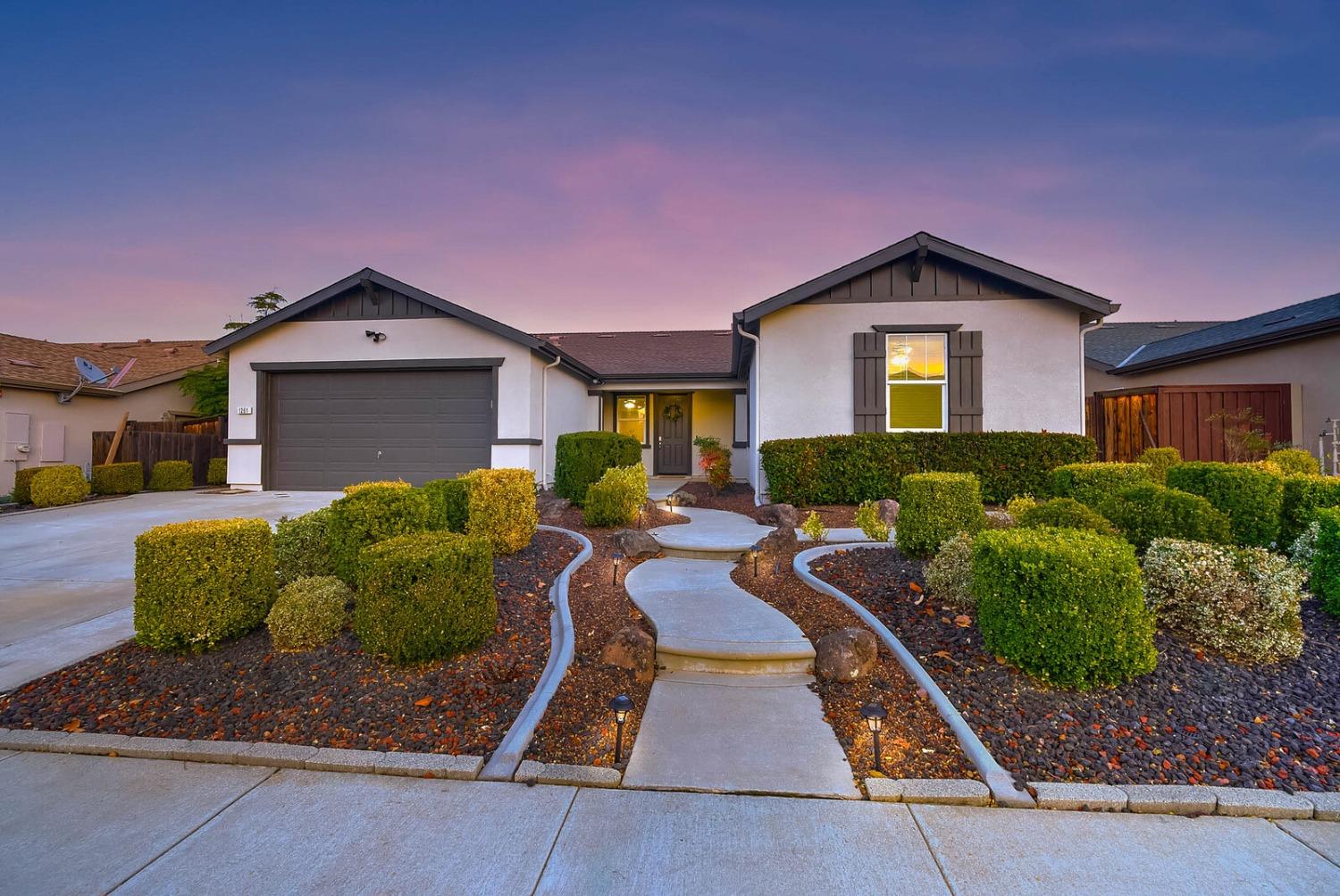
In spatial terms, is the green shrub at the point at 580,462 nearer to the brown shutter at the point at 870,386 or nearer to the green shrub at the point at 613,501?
the green shrub at the point at 613,501

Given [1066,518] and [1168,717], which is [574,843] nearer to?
[1168,717]

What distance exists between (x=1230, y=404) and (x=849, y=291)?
746 cm

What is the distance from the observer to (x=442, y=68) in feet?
27.9

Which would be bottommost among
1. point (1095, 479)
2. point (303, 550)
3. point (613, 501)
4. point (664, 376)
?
point (303, 550)

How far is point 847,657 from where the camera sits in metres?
3.26

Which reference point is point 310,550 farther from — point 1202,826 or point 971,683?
point 1202,826

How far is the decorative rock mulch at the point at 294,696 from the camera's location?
2682mm

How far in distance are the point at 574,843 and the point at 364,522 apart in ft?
9.43

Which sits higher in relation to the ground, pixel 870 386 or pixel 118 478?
pixel 870 386

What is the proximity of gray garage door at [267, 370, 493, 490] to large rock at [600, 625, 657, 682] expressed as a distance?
8.21m

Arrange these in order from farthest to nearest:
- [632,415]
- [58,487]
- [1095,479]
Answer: [632,415], [58,487], [1095,479]

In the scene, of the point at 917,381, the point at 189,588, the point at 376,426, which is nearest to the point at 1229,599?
the point at 189,588

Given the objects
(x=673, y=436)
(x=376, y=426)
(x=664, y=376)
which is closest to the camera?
(x=376, y=426)

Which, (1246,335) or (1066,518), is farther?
(1246,335)
